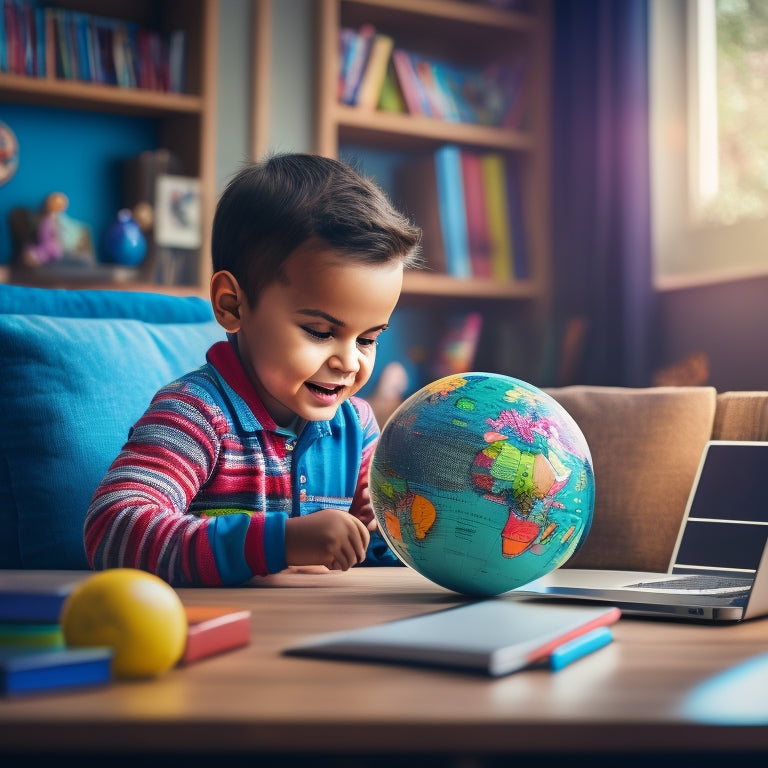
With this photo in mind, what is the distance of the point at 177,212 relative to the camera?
3.01 metres

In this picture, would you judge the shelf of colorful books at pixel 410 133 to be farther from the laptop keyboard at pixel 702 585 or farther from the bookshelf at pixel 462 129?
the laptop keyboard at pixel 702 585

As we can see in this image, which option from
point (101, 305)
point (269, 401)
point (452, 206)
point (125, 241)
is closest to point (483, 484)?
point (269, 401)

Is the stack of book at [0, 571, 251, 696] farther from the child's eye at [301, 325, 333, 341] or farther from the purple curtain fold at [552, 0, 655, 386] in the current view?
the purple curtain fold at [552, 0, 655, 386]

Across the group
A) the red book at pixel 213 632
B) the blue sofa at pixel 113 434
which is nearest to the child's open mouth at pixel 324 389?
the blue sofa at pixel 113 434

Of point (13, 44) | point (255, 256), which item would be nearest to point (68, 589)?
point (255, 256)

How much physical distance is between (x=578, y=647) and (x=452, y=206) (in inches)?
107

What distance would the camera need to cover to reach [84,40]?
9.67 feet

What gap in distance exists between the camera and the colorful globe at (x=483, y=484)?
877 millimetres

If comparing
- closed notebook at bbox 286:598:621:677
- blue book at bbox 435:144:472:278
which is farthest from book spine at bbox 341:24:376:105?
closed notebook at bbox 286:598:621:677

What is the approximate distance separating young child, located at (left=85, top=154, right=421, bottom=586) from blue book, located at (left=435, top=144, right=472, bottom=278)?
1.88 m

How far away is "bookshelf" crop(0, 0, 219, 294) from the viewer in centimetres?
288

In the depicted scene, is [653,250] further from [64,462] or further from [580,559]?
[64,462]

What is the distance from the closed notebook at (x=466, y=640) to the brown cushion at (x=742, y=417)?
0.83m

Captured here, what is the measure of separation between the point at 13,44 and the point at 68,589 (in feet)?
8.45
